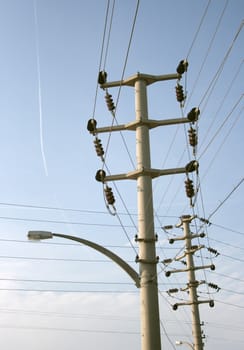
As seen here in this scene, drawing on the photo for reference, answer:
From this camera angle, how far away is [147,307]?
1112 cm

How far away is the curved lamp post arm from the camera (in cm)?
1146

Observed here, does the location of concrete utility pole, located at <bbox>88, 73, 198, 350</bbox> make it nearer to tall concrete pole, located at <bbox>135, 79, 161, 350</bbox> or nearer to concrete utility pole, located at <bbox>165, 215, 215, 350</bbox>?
tall concrete pole, located at <bbox>135, 79, 161, 350</bbox>

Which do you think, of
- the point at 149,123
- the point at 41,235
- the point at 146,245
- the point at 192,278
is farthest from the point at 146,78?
the point at 192,278

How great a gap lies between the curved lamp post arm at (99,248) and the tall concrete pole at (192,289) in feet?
61.9

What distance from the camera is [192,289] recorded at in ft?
97.8

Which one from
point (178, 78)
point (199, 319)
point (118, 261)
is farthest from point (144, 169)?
point (199, 319)

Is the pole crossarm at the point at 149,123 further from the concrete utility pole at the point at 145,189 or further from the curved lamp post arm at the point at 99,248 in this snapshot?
the curved lamp post arm at the point at 99,248

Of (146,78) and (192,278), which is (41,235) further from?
(192,278)

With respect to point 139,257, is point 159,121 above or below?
above

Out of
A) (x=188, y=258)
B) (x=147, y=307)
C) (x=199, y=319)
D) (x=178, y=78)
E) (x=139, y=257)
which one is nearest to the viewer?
(x=147, y=307)

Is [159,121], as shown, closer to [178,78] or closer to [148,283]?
[178,78]

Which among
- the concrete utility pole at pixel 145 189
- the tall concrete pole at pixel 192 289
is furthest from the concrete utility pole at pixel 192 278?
the concrete utility pole at pixel 145 189

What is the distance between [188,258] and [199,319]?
173 inches

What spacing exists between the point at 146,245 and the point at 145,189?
5.57ft
